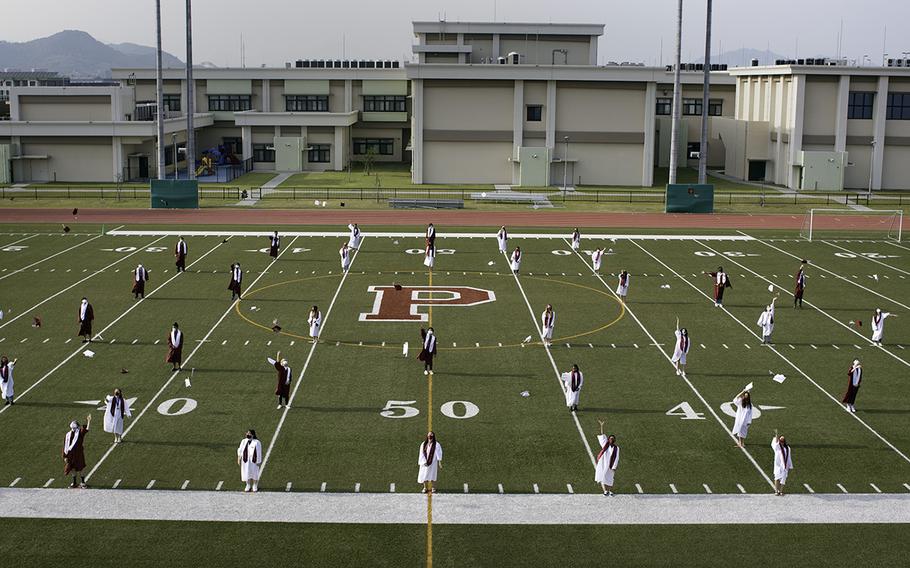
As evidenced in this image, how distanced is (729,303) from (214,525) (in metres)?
24.1

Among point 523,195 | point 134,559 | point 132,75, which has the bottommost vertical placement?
point 134,559

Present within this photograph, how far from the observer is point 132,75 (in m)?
102

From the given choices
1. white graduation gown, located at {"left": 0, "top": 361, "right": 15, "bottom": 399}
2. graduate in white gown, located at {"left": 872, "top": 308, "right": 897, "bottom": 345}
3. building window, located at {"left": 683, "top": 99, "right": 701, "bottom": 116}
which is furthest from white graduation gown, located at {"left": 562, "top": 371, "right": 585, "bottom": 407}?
building window, located at {"left": 683, "top": 99, "right": 701, "bottom": 116}

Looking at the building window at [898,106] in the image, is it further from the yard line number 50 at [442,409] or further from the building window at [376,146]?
the yard line number 50 at [442,409]

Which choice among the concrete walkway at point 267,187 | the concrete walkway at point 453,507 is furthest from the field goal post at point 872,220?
the concrete walkway at point 267,187

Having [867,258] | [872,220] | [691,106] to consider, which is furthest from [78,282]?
[691,106]

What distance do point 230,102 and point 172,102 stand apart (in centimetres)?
607

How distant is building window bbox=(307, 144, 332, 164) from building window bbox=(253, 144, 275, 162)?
A: 11.6 feet

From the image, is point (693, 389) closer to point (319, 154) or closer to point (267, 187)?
point (267, 187)

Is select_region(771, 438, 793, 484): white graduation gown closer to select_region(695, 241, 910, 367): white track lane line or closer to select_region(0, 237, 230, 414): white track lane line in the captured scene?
select_region(695, 241, 910, 367): white track lane line

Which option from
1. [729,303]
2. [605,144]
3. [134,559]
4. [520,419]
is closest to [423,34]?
[605,144]

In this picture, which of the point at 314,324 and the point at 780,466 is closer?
the point at 780,466

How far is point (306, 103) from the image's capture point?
99688 millimetres

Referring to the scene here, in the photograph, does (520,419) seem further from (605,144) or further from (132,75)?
(132,75)
